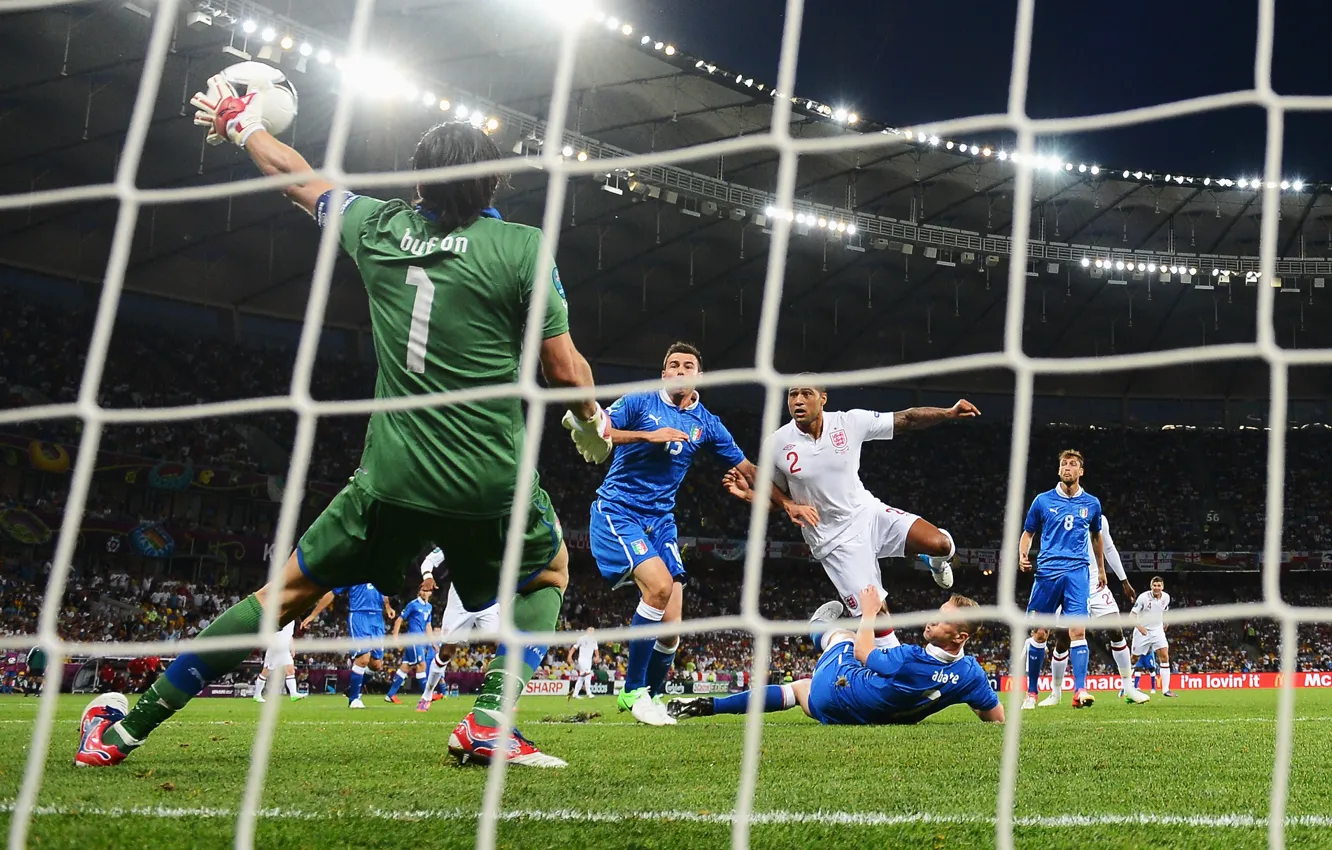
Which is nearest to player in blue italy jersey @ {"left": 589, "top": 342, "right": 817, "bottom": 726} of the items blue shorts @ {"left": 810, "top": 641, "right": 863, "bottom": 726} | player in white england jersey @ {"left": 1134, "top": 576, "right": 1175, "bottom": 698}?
blue shorts @ {"left": 810, "top": 641, "right": 863, "bottom": 726}

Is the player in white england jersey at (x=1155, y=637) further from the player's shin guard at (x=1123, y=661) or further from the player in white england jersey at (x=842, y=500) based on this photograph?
the player in white england jersey at (x=842, y=500)

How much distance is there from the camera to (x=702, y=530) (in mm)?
26953

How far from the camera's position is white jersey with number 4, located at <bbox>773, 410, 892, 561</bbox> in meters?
6.70

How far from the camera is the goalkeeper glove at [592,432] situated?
122 inches

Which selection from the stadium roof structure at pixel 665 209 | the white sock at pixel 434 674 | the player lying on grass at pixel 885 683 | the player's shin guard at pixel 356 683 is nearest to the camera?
the player lying on grass at pixel 885 683

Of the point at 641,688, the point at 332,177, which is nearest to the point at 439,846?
the point at 332,177

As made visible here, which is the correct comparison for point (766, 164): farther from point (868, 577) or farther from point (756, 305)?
point (868, 577)

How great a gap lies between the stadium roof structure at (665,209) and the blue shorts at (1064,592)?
27.3ft

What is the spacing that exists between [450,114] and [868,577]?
13.6m

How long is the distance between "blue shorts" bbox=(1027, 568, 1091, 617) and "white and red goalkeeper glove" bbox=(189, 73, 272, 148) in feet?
23.9

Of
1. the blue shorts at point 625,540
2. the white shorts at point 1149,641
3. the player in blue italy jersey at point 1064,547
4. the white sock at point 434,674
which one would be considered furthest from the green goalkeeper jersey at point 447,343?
the white shorts at point 1149,641

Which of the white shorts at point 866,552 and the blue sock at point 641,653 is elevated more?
the white shorts at point 866,552

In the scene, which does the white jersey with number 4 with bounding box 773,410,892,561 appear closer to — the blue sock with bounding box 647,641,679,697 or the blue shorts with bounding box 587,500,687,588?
the blue shorts with bounding box 587,500,687,588

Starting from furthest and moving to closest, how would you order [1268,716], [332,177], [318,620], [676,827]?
[318,620] → [1268,716] → [332,177] → [676,827]
